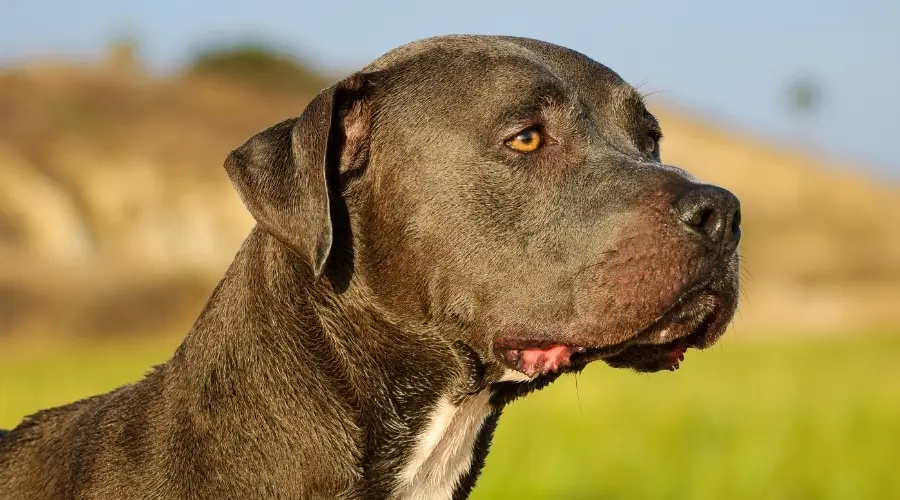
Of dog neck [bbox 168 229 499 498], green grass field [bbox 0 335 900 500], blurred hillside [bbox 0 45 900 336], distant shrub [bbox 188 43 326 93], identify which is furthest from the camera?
distant shrub [bbox 188 43 326 93]

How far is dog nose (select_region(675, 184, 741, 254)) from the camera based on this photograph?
12.2 ft

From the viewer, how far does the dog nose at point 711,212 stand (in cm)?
371

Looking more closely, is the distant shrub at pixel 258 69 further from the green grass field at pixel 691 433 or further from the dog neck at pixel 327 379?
the dog neck at pixel 327 379

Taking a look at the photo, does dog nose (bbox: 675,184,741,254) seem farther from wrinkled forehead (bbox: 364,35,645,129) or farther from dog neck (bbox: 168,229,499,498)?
dog neck (bbox: 168,229,499,498)

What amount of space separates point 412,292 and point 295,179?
0.56 metres

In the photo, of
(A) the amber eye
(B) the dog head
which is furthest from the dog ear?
(A) the amber eye

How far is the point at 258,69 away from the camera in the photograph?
205ft

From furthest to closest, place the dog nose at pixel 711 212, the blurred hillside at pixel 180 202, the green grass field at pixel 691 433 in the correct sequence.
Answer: the blurred hillside at pixel 180 202 < the green grass field at pixel 691 433 < the dog nose at pixel 711 212

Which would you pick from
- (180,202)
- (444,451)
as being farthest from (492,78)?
(180,202)

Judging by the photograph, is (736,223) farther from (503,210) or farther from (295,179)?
(295,179)

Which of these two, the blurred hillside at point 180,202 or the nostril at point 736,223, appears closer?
the nostril at point 736,223

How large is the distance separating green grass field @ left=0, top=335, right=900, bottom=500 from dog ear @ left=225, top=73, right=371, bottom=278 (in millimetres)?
1621

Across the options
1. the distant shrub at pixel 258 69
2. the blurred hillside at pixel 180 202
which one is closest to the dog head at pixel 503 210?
the blurred hillside at pixel 180 202

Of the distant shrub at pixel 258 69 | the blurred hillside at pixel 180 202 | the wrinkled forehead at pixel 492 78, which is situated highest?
the distant shrub at pixel 258 69
